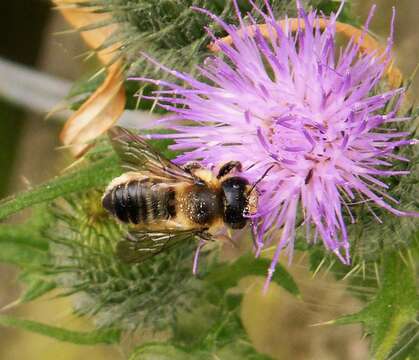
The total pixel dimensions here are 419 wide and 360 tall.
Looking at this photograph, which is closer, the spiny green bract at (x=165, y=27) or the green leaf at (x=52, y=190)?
the green leaf at (x=52, y=190)

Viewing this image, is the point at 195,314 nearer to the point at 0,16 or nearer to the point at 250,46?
the point at 250,46

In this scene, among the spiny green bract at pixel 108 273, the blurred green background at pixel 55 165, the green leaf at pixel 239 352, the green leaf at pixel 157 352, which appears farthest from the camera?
the blurred green background at pixel 55 165

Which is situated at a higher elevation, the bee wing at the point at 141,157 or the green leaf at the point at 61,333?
the bee wing at the point at 141,157

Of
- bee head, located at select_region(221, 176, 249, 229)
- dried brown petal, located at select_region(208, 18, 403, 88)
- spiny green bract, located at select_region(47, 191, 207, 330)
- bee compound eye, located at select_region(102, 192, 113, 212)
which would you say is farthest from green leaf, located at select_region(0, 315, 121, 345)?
dried brown petal, located at select_region(208, 18, 403, 88)

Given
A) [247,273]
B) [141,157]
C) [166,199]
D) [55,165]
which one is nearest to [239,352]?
[247,273]

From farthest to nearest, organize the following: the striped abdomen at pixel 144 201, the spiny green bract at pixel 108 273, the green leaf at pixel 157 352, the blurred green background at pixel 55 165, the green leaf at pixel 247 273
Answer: the blurred green background at pixel 55 165 → the spiny green bract at pixel 108 273 → the green leaf at pixel 247 273 → the green leaf at pixel 157 352 → the striped abdomen at pixel 144 201

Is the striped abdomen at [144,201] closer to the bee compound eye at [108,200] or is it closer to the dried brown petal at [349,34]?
the bee compound eye at [108,200]

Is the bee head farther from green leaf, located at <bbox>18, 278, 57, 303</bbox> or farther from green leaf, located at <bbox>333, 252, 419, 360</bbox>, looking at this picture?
green leaf, located at <bbox>18, 278, 57, 303</bbox>

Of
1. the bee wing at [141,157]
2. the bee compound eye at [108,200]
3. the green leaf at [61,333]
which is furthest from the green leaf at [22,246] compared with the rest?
the bee wing at [141,157]
